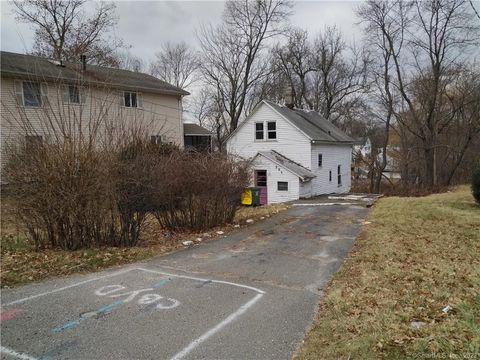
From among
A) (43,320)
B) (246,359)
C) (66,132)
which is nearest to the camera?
(246,359)

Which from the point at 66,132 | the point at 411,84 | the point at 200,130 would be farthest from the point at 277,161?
the point at 411,84

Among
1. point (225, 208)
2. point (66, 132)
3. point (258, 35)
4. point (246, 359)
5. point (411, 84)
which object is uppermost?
point (258, 35)

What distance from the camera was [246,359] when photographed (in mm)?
3307

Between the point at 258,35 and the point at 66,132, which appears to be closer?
the point at 66,132

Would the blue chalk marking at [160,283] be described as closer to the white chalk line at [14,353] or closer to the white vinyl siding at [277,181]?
the white chalk line at [14,353]

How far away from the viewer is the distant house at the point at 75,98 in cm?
683

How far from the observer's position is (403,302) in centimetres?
438

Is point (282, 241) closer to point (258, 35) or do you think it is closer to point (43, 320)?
point (43, 320)

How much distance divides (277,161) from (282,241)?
13.5m

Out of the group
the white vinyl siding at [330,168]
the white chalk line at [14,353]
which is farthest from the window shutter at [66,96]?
the white vinyl siding at [330,168]

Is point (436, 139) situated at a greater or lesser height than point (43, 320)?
greater

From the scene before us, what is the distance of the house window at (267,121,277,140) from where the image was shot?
23.7 metres

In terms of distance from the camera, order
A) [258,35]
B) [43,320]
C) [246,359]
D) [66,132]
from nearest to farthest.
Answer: [246,359]
[43,320]
[66,132]
[258,35]

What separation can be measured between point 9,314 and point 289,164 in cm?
1918
